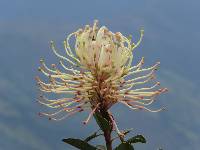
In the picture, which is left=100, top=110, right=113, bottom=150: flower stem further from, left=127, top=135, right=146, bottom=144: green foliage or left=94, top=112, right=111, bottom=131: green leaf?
left=127, top=135, right=146, bottom=144: green foliage

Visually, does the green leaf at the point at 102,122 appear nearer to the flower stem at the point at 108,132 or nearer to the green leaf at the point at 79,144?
the flower stem at the point at 108,132

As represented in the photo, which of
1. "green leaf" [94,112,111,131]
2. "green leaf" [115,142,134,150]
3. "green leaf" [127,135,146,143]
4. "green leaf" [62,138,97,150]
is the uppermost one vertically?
"green leaf" [94,112,111,131]

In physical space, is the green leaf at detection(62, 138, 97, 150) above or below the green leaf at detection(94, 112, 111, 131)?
below

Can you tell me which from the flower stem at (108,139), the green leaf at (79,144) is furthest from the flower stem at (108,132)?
the green leaf at (79,144)

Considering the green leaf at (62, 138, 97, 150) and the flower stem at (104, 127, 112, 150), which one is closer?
the green leaf at (62, 138, 97, 150)

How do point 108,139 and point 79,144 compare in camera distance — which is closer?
point 79,144

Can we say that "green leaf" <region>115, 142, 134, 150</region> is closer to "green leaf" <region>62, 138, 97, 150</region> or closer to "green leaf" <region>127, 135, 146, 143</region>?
"green leaf" <region>127, 135, 146, 143</region>

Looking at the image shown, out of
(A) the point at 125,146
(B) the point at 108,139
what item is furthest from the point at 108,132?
(A) the point at 125,146

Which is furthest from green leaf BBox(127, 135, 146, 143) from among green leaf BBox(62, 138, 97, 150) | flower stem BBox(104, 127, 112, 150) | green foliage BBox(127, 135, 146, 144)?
green leaf BBox(62, 138, 97, 150)

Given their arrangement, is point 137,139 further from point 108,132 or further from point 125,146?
point 108,132
